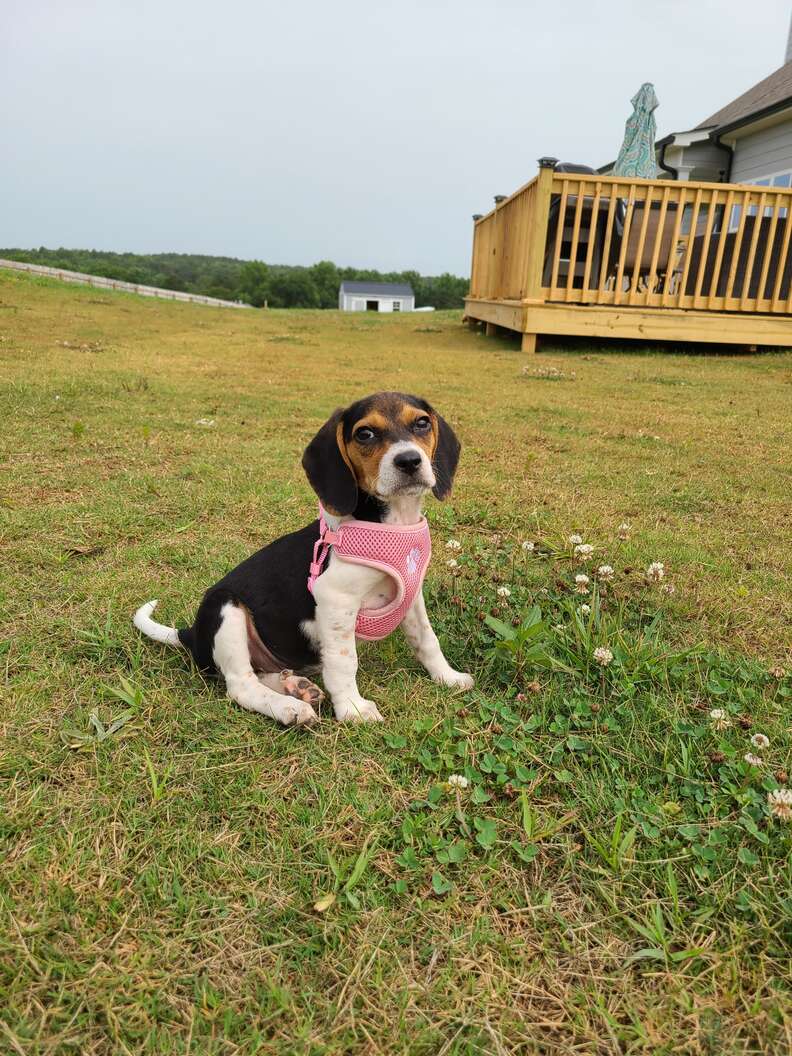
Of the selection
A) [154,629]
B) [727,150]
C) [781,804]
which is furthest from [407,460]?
[727,150]

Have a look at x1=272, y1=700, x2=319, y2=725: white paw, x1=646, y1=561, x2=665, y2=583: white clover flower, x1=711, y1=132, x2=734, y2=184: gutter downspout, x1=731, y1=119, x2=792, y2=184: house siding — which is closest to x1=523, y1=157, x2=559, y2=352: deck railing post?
x1=731, y1=119, x2=792, y2=184: house siding

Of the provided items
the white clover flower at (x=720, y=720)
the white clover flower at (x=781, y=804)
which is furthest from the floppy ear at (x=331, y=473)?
the white clover flower at (x=781, y=804)

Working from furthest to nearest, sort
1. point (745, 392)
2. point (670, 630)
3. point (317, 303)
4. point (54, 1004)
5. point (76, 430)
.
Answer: point (317, 303), point (745, 392), point (76, 430), point (670, 630), point (54, 1004)

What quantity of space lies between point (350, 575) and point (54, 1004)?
143 centimetres

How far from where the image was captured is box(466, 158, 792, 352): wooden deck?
11406mm

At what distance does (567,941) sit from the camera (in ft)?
5.47

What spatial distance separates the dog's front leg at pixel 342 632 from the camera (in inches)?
97.0

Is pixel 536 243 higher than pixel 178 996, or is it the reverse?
pixel 536 243

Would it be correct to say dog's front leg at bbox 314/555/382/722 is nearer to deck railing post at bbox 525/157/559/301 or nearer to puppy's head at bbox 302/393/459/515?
puppy's head at bbox 302/393/459/515

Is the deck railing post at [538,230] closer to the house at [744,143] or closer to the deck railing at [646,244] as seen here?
the deck railing at [646,244]

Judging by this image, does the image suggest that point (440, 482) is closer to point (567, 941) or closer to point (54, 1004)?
point (567, 941)

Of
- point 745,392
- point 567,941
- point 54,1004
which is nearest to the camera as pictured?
point 54,1004

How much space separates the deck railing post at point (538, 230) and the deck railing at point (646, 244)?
0.02m

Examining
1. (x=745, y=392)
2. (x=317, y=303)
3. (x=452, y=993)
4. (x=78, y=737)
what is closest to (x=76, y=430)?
(x=78, y=737)
